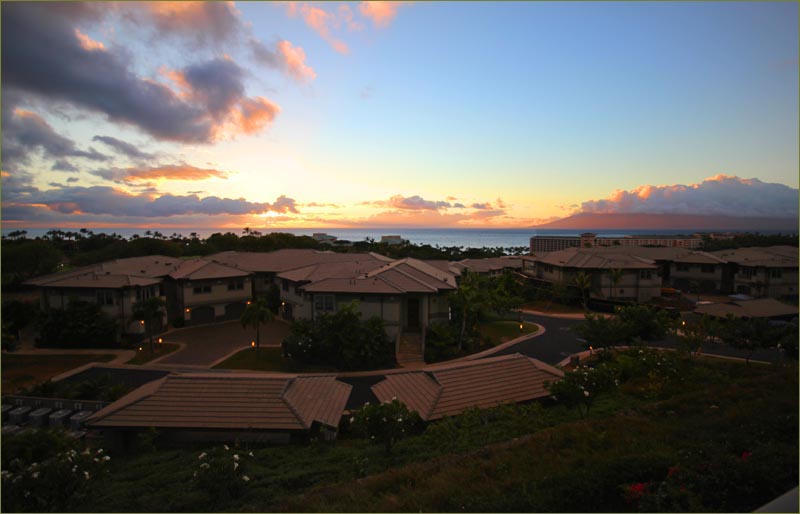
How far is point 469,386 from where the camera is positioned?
50.8ft

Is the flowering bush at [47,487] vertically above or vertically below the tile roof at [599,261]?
below

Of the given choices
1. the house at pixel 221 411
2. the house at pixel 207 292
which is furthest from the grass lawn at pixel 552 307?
the house at pixel 221 411

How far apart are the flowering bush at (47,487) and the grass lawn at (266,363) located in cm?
1595

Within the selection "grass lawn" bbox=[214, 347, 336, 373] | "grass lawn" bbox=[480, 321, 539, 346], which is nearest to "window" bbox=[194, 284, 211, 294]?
"grass lawn" bbox=[214, 347, 336, 373]

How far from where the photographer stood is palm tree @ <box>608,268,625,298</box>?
147 ft

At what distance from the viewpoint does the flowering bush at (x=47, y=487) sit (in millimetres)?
8375

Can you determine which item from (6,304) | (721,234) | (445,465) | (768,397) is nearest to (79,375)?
(6,304)

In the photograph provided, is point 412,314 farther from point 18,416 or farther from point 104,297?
point 104,297

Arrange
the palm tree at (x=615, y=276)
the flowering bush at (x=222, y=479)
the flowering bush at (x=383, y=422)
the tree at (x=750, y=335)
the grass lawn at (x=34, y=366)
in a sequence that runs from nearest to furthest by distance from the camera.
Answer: the flowering bush at (x=222, y=479)
the flowering bush at (x=383, y=422)
the tree at (x=750, y=335)
the grass lawn at (x=34, y=366)
the palm tree at (x=615, y=276)

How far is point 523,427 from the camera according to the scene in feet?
42.1

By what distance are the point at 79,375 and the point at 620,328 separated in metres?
33.9

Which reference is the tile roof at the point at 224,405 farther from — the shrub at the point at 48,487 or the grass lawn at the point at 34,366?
the grass lawn at the point at 34,366

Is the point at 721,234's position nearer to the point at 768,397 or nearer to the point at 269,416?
the point at 768,397

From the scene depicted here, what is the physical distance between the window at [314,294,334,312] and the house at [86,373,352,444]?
46.7 ft
